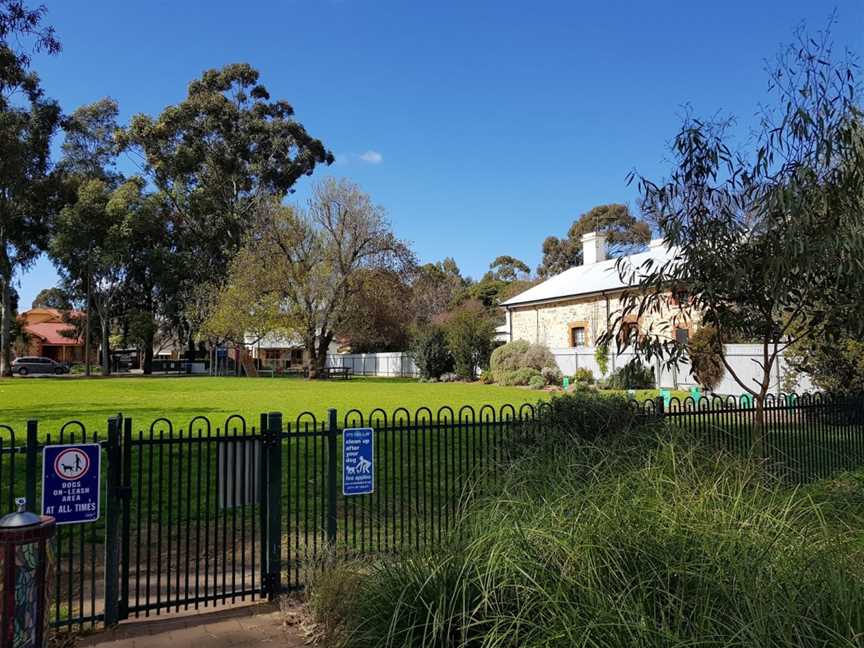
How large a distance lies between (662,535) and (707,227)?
3758 mm

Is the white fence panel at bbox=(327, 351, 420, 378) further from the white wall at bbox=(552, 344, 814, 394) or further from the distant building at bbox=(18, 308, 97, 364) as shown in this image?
the distant building at bbox=(18, 308, 97, 364)

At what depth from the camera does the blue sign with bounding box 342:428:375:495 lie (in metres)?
5.64

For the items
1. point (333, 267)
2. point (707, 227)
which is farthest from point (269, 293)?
point (707, 227)

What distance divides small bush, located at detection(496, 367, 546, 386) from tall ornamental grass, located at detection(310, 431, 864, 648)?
24861 mm

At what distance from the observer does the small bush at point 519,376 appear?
29375mm

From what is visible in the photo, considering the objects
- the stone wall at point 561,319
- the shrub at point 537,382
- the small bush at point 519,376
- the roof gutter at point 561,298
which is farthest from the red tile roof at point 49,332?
the shrub at point 537,382

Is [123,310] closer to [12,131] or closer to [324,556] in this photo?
[12,131]

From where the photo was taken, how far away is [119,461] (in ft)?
15.9

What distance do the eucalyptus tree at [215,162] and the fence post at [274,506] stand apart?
1622 inches

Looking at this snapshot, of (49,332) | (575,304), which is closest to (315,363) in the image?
(575,304)

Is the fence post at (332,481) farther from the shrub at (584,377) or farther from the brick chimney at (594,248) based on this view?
the brick chimney at (594,248)

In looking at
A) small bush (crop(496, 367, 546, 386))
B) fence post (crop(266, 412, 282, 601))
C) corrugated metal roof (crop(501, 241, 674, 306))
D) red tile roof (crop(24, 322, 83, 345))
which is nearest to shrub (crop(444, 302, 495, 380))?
corrugated metal roof (crop(501, 241, 674, 306))

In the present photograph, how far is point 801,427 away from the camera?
31.7 feet

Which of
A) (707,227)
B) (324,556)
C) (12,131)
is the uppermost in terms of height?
(12,131)
